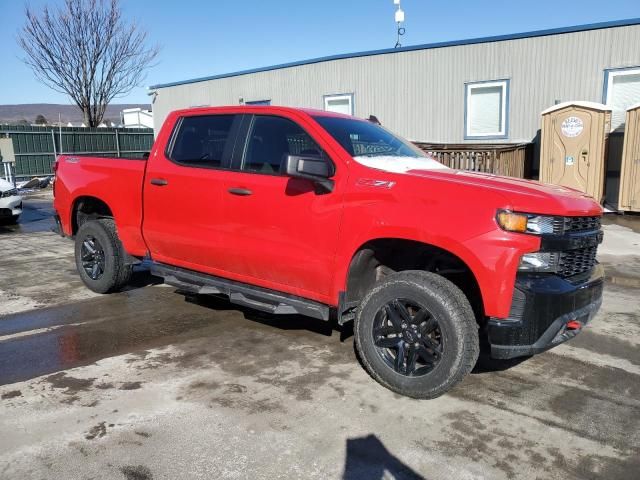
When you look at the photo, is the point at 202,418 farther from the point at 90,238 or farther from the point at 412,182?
the point at 90,238

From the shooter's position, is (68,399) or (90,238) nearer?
(68,399)

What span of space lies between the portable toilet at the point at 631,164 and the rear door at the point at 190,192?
992 centimetres

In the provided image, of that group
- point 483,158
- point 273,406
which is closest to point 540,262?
point 273,406

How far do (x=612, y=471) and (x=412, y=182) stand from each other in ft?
6.53

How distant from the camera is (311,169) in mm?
3807

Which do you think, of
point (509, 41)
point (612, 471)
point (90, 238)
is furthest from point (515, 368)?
point (509, 41)

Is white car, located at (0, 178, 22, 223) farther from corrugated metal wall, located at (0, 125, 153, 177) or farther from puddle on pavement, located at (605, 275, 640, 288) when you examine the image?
puddle on pavement, located at (605, 275, 640, 288)

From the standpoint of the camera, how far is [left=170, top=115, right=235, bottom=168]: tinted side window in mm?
4812

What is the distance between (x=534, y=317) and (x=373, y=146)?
1929 mm

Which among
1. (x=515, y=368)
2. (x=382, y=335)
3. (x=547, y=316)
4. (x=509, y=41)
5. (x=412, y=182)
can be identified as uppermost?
(x=509, y=41)

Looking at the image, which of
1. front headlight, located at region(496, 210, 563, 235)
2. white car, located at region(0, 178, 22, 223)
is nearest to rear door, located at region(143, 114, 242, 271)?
front headlight, located at region(496, 210, 563, 235)

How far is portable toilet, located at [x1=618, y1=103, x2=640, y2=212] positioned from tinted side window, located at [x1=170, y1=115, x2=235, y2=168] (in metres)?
9.87

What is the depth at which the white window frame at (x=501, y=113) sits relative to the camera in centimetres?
1423

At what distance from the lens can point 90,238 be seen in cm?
609
